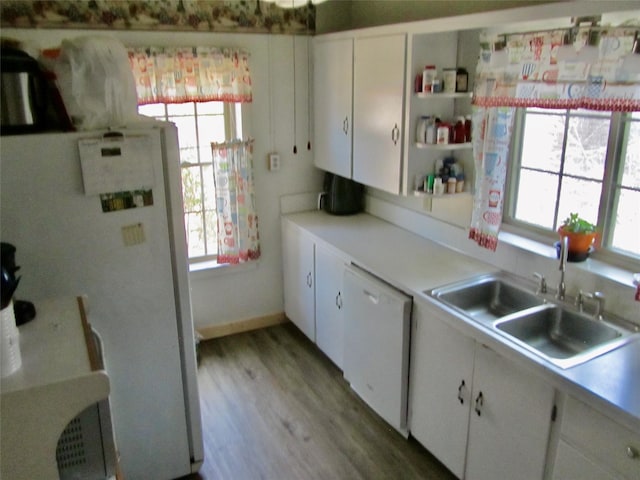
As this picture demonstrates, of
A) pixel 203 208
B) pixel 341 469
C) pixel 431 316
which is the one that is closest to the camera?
pixel 431 316

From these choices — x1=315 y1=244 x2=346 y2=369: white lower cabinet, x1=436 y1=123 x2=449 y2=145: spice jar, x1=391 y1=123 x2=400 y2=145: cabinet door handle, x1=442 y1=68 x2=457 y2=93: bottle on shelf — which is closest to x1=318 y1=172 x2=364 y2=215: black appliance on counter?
x1=315 y1=244 x2=346 y2=369: white lower cabinet

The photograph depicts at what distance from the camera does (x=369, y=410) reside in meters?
3.04

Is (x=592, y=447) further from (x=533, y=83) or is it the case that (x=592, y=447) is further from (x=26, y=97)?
(x=26, y=97)

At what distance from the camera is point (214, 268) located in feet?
12.3

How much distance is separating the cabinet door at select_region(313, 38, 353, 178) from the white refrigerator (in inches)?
56.0

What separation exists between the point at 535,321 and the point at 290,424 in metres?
1.43

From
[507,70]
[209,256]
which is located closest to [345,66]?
[507,70]

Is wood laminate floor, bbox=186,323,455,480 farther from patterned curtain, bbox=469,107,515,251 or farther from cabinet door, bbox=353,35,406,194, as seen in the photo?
cabinet door, bbox=353,35,406,194

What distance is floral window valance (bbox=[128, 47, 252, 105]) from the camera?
3131 millimetres

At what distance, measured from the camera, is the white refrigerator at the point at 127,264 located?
198cm

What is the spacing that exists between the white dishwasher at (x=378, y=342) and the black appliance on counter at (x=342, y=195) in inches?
34.2

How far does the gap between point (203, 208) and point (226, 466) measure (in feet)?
5.71

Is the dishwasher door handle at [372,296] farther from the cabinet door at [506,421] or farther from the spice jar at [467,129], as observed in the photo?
the spice jar at [467,129]

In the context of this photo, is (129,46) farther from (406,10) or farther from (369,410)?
(369,410)
